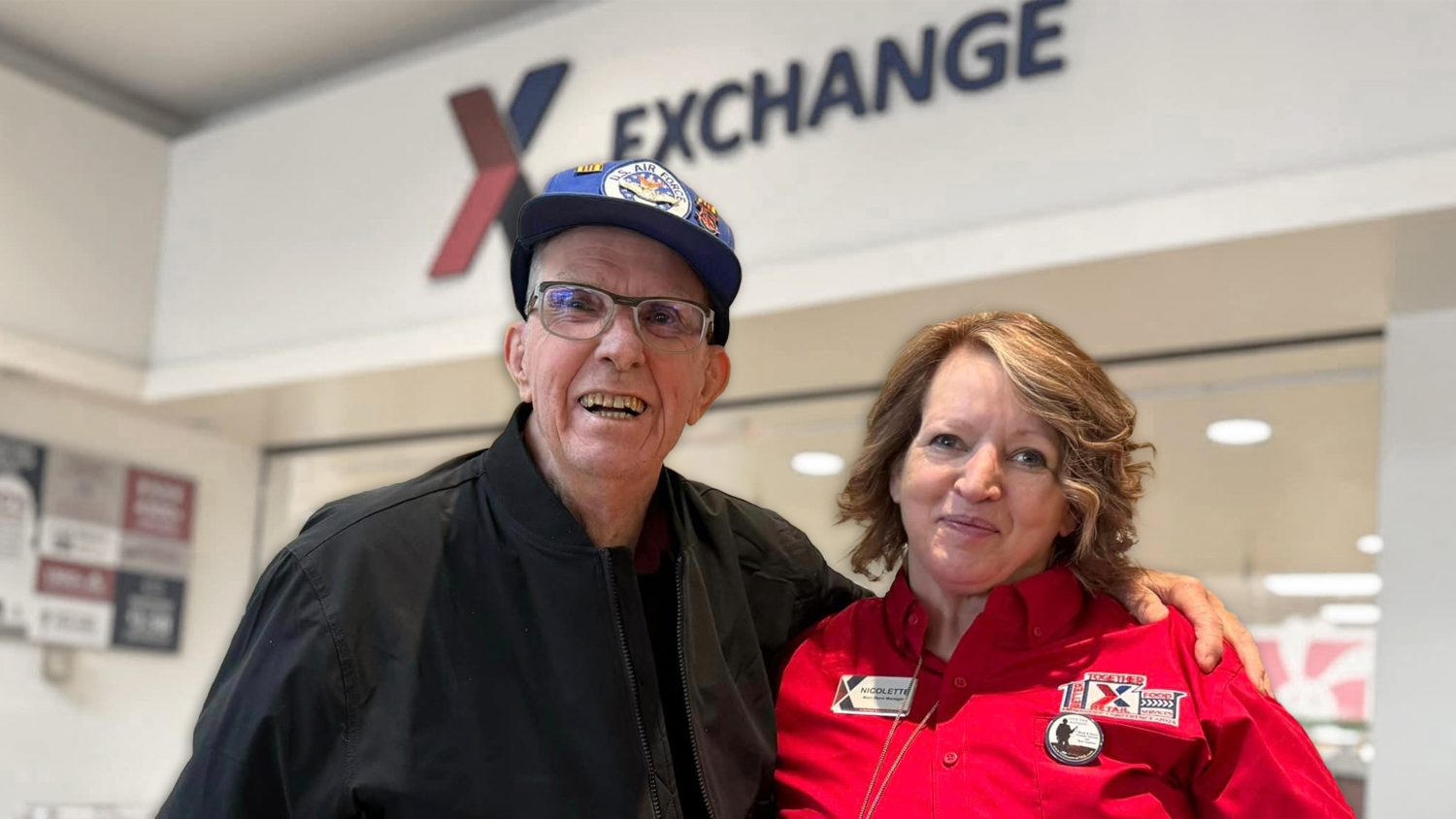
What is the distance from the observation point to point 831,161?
4.05 meters

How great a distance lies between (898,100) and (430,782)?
279 centimetres

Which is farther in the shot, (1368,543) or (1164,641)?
(1368,543)

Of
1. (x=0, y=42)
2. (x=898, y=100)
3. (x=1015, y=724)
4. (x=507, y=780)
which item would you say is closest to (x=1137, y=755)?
(x=1015, y=724)

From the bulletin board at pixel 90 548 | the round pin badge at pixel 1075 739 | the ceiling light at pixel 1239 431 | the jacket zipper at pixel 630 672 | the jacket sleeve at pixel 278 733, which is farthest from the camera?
the bulletin board at pixel 90 548

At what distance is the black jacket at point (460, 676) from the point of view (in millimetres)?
1523

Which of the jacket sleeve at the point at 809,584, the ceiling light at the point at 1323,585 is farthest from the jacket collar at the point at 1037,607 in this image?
the ceiling light at the point at 1323,585

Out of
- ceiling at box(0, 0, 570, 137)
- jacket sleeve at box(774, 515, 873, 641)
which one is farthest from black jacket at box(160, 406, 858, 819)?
ceiling at box(0, 0, 570, 137)

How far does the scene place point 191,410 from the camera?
5590 millimetres

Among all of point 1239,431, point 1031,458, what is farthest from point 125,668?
point 1031,458

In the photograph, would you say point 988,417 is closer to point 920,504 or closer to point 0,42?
point 920,504

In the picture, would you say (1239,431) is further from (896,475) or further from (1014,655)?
(1014,655)

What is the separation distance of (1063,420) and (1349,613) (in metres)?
2.61

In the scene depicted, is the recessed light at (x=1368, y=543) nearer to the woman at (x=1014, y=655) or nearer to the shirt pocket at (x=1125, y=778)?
the woman at (x=1014, y=655)

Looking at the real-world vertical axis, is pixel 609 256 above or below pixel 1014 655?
above
